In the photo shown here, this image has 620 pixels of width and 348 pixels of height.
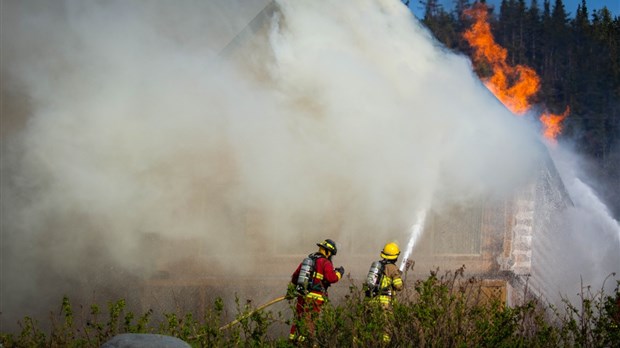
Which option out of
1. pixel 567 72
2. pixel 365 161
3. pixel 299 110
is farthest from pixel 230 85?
pixel 567 72

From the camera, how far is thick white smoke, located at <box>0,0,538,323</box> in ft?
45.5

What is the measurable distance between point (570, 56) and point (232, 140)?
46.6m

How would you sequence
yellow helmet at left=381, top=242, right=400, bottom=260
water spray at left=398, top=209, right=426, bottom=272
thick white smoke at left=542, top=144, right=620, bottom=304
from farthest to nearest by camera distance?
thick white smoke at left=542, top=144, right=620, bottom=304, water spray at left=398, top=209, right=426, bottom=272, yellow helmet at left=381, top=242, right=400, bottom=260

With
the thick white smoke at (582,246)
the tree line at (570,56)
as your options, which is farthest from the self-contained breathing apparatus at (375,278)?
the tree line at (570,56)

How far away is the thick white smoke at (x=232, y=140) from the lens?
45.5 ft

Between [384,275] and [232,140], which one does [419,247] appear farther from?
[384,275]

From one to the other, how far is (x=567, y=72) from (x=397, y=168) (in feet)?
142

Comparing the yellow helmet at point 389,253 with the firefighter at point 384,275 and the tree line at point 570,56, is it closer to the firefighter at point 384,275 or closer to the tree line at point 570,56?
the firefighter at point 384,275

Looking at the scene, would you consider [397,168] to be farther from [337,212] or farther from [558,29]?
[558,29]

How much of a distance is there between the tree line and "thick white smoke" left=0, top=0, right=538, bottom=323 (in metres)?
32.1

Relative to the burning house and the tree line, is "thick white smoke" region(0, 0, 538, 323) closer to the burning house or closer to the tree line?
the burning house

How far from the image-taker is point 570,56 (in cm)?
5678

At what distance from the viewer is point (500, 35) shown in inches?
2362

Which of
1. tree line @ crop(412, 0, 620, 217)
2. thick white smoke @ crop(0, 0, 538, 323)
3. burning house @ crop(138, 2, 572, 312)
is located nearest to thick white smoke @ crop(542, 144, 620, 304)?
burning house @ crop(138, 2, 572, 312)
